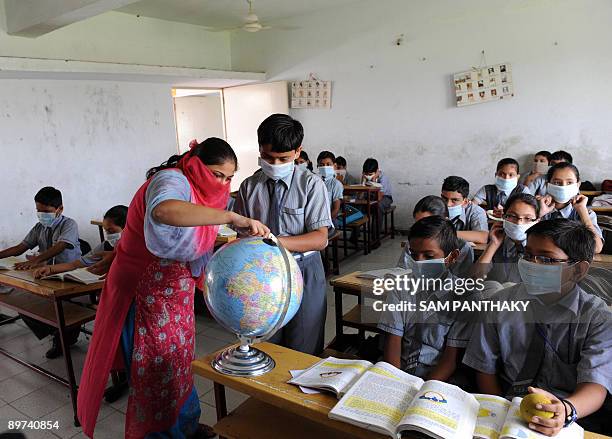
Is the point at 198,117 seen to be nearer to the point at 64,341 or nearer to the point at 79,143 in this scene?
the point at 79,143

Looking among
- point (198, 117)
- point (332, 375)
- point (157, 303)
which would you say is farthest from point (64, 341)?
point (198, 117)

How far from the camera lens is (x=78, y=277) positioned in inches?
94.4

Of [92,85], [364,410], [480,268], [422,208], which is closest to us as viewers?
[364,410]

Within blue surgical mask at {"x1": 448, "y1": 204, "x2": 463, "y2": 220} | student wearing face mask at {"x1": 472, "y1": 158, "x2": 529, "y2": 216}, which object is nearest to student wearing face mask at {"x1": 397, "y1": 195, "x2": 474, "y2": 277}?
blue surgical mask at {"x1": 448, "y1": 204, "x2": 463, "y2": 220}

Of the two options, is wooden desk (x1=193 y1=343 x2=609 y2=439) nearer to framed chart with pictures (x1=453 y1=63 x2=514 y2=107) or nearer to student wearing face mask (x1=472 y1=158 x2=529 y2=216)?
student wearing face mask (x1=472 y1=158 x2=529 y2=216)

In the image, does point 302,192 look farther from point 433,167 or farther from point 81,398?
point 433,167

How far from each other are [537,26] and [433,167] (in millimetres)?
2025

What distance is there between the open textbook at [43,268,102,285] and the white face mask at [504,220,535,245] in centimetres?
223

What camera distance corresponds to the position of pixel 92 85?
5.59 meters

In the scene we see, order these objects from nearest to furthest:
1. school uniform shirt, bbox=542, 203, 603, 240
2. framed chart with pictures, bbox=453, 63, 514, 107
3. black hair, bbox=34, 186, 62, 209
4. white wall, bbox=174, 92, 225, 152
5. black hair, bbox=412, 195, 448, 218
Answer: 1. black hair, bbox=412, 195, 448, 218
2. school uniform shirt, bbox=542, 203, 603, 240
3. black hair, bbox=34, 186, 62, 209
4. framed chart with pictures, bbox=453, 63, 514, 107
5. white wall, bbox=174, 92, 225, 152

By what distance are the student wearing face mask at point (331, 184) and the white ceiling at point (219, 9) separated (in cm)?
209

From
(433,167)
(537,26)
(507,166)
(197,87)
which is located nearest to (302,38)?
(197,87)

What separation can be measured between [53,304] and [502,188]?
396 cm

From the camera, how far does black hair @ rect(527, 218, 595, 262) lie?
145 centimetres
